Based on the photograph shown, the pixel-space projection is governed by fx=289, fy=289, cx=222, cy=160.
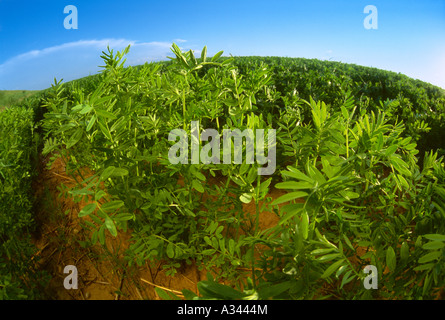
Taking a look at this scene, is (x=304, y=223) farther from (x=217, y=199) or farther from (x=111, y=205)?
(x=217, y=199)

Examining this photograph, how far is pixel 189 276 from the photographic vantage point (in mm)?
1947

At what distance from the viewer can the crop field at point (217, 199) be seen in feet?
3.52

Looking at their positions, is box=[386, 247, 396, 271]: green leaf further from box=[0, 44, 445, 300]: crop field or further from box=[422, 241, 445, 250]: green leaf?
box=[422, 241, 445, 250]: green leaf

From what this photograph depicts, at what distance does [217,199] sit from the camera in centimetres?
194

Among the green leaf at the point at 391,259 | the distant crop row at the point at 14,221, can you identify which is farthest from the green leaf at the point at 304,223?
the distant crop row at the point at 14,221

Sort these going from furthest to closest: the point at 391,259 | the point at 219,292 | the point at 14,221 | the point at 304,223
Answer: the point at 14,221, the point at 391,259, the point at 304,223, the point at 219,292

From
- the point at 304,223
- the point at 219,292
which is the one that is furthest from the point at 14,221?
the point at 304,223

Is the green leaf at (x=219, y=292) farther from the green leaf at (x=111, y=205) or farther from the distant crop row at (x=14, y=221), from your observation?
the distant crop row at (x=14, y=221)

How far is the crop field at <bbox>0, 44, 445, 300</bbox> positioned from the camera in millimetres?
1072

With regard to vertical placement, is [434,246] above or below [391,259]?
above

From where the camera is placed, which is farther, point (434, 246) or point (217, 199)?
point (217, 199)
